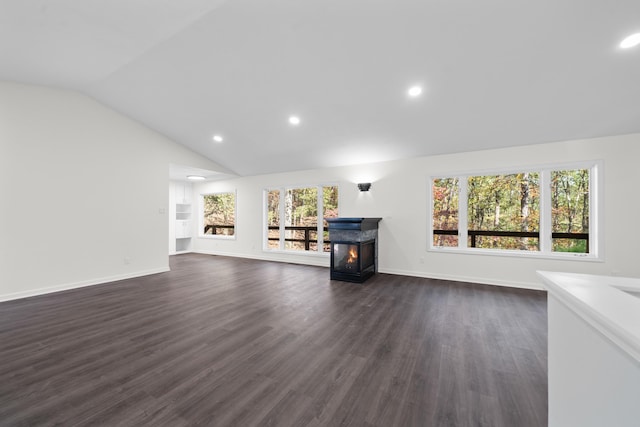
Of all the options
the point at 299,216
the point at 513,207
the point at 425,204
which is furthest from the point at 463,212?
the point at 299,216

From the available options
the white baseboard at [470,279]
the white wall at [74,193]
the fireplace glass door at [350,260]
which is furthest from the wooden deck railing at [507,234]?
the white wall at [74,193]

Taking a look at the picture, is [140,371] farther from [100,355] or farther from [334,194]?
[334,194]

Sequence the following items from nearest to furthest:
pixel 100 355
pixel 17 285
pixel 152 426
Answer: pixel 152 426
pixel 100 355
pixel 17 285

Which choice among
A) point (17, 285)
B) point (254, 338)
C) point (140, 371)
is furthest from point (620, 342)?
point (17, 285)

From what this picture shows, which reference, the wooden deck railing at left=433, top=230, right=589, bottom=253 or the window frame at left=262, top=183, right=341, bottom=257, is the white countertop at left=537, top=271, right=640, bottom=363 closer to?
the wooden deck railing at left=433, top=230, right=589, bottom=253

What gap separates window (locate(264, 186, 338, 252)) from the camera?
6.05 metres

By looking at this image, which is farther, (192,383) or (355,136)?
(355,136)

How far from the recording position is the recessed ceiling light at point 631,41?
2368 mm

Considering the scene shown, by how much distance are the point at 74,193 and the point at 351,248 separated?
15.7 ft

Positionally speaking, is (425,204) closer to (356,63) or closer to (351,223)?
(351,223)

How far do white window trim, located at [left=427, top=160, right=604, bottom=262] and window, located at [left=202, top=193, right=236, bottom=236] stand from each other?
6.11 m

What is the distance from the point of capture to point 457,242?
4.68 m

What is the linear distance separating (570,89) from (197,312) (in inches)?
207

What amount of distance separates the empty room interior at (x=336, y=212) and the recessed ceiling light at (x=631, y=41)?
0.7 inches
